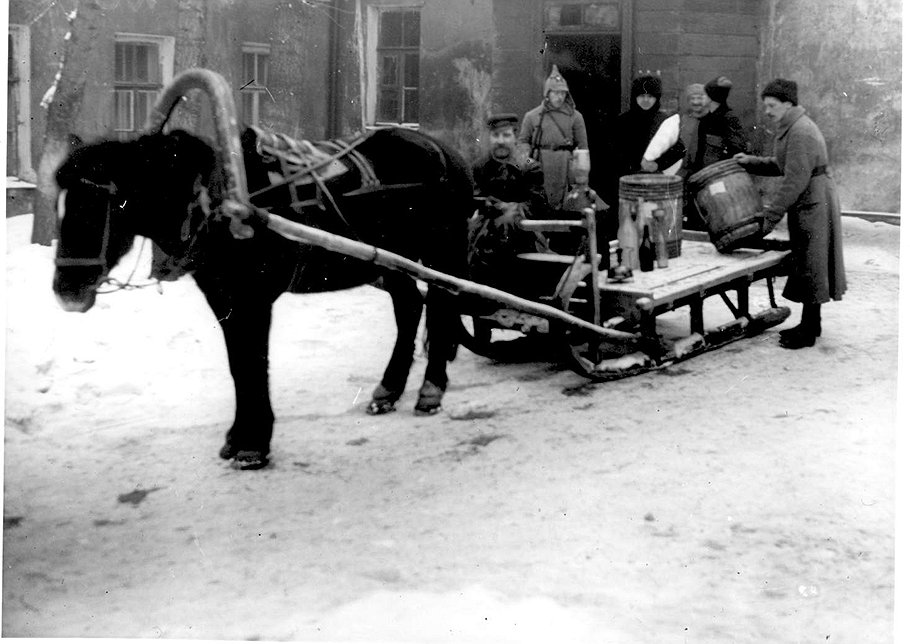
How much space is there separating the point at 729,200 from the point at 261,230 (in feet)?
11.6

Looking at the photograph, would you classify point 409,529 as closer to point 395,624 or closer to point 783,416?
point 395,624

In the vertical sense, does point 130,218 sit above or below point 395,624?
above

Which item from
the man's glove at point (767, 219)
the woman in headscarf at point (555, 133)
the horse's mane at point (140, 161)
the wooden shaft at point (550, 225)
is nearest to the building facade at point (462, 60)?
the horse's mane at point (140, 161)

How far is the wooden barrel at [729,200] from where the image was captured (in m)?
6.91

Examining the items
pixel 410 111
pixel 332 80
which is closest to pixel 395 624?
pixel 332 80

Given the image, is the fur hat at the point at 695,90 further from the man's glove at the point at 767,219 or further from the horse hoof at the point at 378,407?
the horse hoof at the point at 378,407

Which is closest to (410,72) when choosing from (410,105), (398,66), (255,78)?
(398,66)

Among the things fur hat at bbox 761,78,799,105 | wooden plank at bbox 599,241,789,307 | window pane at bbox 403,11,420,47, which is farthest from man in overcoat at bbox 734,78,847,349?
window pane at bbox 403,11,420,47

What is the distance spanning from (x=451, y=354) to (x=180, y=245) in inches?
91.4

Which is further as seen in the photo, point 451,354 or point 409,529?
point 451,354

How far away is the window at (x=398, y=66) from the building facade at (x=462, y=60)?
0.02 metres

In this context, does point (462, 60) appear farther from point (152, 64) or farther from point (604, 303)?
point (152, 64)

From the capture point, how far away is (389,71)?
8.04 metres

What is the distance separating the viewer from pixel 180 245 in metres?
4.49
